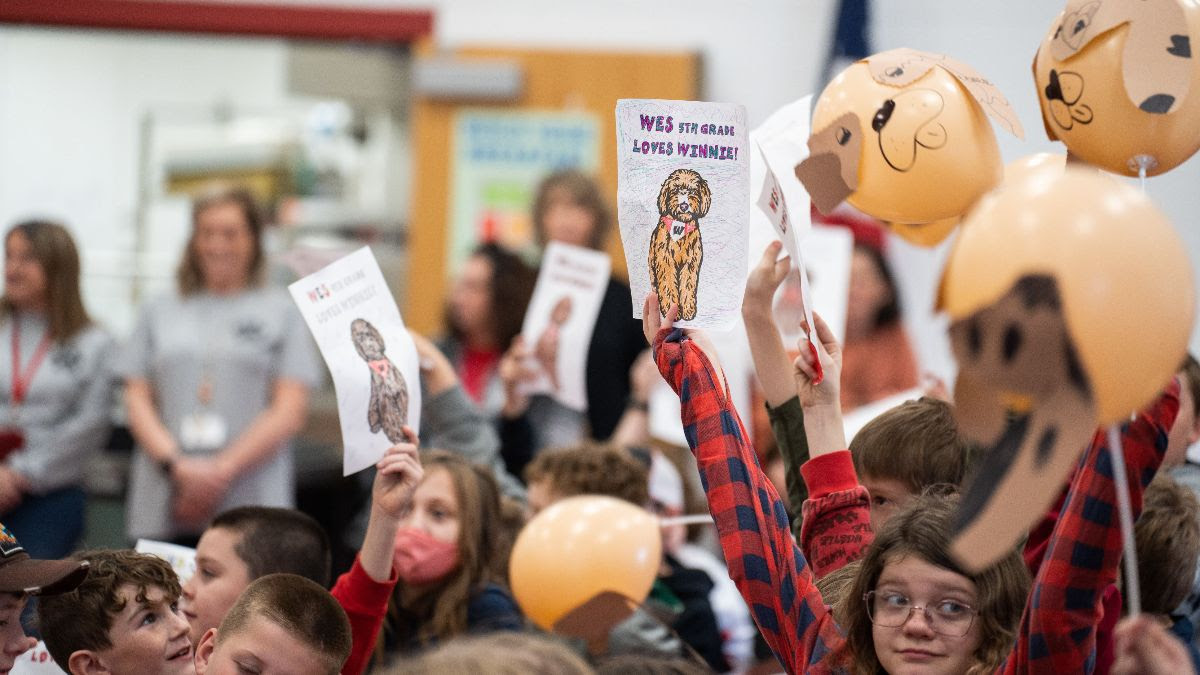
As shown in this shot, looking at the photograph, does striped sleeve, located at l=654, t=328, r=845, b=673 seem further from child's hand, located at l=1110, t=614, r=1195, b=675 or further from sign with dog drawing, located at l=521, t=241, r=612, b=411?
sign with dog drawing, located at l=521, t=241, r=612, b=411

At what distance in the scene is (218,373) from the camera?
3.98 meters

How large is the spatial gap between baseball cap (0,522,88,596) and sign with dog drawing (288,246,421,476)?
371 millimetres

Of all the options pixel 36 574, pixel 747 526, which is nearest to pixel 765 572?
pixel 747 526

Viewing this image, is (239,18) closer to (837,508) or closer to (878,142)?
(878,142)

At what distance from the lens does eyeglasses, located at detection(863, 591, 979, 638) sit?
5.51 feet

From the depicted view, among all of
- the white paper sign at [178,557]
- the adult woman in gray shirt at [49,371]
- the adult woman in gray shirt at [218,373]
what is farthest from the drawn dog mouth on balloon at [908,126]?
the adult woman in gray shirt at [49,371]

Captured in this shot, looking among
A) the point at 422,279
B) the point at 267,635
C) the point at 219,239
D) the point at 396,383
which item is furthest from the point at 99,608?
the point at 422,279

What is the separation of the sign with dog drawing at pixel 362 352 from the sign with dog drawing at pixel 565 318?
1.11 meters

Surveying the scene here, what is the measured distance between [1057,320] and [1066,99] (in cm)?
62

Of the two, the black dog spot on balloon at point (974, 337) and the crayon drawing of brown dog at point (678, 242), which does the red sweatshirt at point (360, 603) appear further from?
the black dog spot on balloon at point (974, 337)

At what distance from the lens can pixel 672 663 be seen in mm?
1921

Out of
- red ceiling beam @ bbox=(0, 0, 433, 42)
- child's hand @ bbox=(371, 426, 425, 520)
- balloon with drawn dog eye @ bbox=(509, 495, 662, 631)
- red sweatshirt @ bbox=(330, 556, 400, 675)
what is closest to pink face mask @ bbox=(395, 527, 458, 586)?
balloon with drawn dog eye @ bbox=(509, 495, 662, 631)

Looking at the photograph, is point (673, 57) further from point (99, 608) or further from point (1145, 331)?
point (1145, 331)

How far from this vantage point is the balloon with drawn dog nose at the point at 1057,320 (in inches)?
46.2
